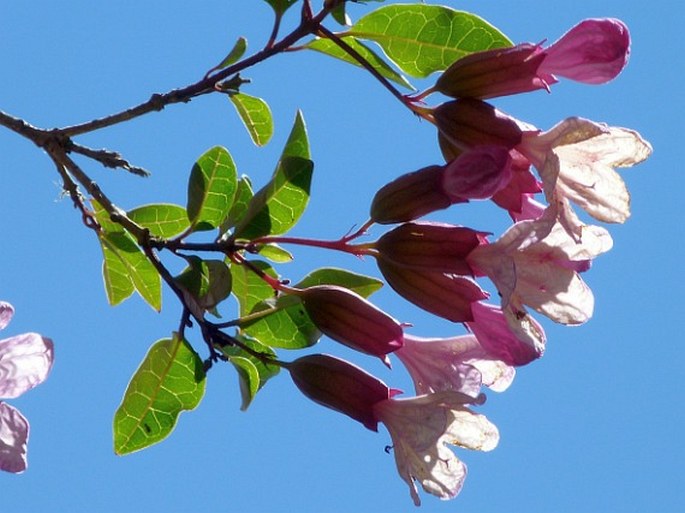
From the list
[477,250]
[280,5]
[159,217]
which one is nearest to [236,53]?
[280,5]

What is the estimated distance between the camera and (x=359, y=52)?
10.5ft

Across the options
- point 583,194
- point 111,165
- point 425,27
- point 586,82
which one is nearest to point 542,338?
point 583,194

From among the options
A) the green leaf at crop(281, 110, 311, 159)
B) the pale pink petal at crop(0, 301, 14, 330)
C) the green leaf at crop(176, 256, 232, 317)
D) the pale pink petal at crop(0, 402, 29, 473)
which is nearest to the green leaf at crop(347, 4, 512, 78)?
the green leaf at crop(281, 110, 311, 159)

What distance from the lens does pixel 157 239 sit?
3092 millimetres

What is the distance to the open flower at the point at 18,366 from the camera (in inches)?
115

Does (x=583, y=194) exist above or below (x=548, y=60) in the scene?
below

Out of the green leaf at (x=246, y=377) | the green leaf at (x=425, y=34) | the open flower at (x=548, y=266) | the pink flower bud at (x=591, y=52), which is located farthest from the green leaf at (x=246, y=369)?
the pink flower bud at (x=591, y=52)

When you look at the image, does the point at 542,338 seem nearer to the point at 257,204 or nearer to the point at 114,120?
the point at 257,204

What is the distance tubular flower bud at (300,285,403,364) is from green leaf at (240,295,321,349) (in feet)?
0.55

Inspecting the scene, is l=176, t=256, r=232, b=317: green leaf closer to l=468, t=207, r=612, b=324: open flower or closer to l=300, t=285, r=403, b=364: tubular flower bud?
l=300, t=285, r=403, b=364: tubular flower bud

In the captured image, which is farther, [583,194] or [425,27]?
[425,27]

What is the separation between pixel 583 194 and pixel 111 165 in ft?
3.30

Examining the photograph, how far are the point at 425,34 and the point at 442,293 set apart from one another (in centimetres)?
61

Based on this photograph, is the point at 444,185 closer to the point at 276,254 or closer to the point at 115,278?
the point at 276,254
